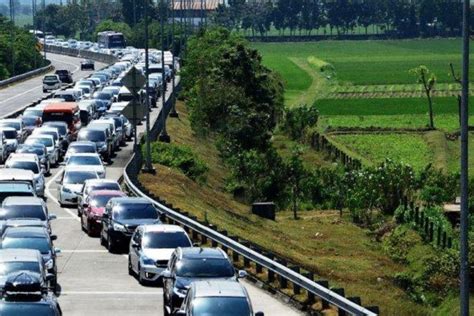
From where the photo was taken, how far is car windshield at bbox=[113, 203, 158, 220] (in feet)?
124

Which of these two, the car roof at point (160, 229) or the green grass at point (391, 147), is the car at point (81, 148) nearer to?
the car roof at point (160, 229)

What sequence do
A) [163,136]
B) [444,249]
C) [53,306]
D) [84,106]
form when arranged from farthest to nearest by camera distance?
[84,106]
[163,136]
[444,249]
[53,306]

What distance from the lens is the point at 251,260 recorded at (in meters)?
33.6

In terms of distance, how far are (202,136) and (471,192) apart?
25447 mm

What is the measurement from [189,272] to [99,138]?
3462cm

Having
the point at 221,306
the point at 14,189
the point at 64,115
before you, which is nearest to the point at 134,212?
the point at 14,189

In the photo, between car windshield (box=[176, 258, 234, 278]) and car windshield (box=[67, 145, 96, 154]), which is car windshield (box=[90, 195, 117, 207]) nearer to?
car windshield (box=[176, 258, 234, 278])

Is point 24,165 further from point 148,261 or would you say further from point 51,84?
point 51,84

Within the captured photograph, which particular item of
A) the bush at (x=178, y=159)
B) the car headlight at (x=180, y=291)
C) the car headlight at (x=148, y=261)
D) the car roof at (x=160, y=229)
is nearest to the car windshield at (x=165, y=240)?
the car roof at (x=160, y=229)

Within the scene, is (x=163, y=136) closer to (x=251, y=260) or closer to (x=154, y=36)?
(x=251, y=260)

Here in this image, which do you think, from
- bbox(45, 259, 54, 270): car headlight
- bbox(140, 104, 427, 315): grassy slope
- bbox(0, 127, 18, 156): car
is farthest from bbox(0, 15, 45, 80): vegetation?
bbox(45, 259, 54, 270): car headlight

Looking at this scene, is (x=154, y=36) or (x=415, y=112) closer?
(x=415, y=112)

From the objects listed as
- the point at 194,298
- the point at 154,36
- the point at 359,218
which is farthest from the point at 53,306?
the point at 154,36

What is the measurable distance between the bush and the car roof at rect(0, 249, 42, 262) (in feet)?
105
